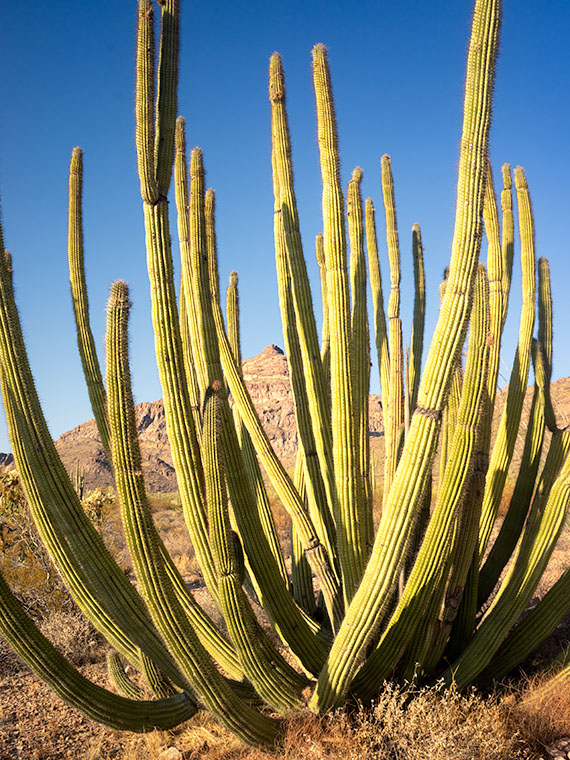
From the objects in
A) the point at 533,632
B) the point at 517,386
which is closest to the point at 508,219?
the point at 517,386

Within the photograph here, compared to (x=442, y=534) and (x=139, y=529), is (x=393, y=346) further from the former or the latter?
(x=139, y=529)

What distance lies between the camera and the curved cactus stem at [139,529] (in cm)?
365

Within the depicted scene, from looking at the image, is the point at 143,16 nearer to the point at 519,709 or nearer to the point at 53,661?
the point at 53,661

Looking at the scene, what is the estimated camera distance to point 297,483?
6.53 metres

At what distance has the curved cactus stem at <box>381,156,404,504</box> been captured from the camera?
6492 millimetres

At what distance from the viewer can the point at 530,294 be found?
21.1 ft

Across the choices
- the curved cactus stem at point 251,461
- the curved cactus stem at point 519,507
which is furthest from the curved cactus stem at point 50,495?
the curved cactus stem at point 519,507

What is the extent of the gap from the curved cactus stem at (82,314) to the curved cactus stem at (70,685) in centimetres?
160

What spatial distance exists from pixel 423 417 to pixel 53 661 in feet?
8.98

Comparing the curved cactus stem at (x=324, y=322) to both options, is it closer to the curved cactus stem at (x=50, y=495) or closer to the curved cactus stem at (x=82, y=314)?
the curved cactus stem at (x=82, y=314)

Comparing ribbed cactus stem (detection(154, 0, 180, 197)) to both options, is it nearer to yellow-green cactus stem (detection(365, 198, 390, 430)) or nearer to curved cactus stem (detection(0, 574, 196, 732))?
curved cactus stem (detection(0, 574, 196, 732))

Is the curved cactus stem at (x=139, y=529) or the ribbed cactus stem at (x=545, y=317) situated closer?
the curved cactus stem at (x=139, y=529)

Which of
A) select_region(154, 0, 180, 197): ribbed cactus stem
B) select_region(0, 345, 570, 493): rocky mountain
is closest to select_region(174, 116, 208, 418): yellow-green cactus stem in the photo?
select_region(154, 0, 180, 197): ribbed cactus stem

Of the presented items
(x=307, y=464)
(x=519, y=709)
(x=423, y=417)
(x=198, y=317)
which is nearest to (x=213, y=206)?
(x=198, y=317)
